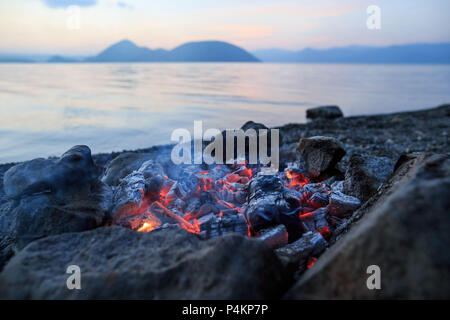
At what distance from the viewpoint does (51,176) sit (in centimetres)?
332

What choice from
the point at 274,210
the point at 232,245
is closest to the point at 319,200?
the point at 274,210

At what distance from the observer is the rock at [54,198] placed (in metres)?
2.99

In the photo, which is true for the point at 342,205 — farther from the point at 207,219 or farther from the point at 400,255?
the point at 400,255

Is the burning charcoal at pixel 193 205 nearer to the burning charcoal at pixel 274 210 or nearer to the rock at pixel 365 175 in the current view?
the burning charcoal at pixel 274 210

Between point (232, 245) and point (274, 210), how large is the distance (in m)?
1.29

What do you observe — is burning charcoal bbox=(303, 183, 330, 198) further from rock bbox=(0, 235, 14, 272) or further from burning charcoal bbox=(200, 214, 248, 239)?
rock bbox=(0, 235, 14, 272)

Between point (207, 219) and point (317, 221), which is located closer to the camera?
point (207, 219)

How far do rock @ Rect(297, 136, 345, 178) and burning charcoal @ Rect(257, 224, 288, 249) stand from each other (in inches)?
81.8

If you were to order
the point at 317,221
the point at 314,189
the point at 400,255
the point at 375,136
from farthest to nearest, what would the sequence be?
the point at 375,136, the point at 314,189, the point at 317,221, the point at 400,255

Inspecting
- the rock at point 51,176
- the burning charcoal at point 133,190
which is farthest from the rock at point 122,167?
the rock at point 51,176

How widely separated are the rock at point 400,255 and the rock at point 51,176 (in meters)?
2.66
